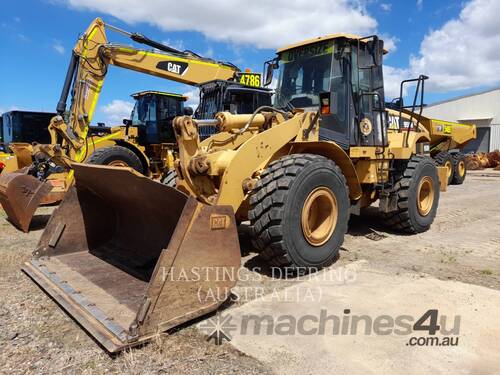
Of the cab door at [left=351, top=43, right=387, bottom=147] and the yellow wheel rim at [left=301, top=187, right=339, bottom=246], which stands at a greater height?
the cab door at [left=351, top=43, right=387, bottom=147]

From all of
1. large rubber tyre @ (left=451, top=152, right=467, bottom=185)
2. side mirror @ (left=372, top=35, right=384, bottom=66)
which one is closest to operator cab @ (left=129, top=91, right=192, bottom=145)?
side mirror @ (left=372, top=35, right=384, bottom=66)

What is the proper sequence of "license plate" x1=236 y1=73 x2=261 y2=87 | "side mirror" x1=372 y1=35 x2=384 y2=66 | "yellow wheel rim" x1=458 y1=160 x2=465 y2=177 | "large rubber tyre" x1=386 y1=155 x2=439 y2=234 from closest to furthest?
"side mirror" x1=372 y1=35 x2=384 y2=66, "large rubber tyre" x1=386 y1=155 x2=439 y2=234, "license plate" x1=236 y1=73 x2=261 y2=87, "yellow wheel rim" x1=458 y1=160 x2=465 y2=177

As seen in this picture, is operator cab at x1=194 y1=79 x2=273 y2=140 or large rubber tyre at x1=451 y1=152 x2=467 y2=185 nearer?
operator cab at x1=194 y1=79 x2=273 y2=140

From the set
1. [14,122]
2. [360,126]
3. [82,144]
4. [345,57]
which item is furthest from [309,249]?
[14,122]

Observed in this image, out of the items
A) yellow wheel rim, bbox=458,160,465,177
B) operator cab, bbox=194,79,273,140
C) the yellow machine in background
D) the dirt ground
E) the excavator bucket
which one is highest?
operator cab, bbox=194,79,273,140

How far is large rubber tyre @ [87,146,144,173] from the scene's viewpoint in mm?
8203

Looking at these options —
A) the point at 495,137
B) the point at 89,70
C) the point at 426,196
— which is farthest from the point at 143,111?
the point at 495,137

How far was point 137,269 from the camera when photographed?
4055mm

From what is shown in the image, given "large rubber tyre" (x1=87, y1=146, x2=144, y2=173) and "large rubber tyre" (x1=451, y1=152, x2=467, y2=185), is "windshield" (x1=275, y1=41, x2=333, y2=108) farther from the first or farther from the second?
"large rubber tyre" (x1=451, y1=152, x2=467, y2=185)

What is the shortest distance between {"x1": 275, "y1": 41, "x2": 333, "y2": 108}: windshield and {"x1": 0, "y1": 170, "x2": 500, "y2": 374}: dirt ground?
79.7 inches

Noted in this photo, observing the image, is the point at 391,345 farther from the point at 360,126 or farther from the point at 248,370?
the point at 360,126

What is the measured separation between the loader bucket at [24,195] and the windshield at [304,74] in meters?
3.90

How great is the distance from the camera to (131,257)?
14.3 feet

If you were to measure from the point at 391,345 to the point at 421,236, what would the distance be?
12.1 ft
